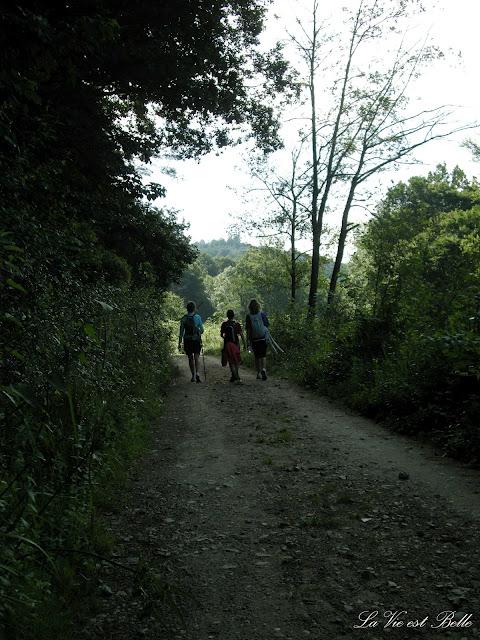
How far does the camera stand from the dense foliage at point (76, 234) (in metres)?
3.36

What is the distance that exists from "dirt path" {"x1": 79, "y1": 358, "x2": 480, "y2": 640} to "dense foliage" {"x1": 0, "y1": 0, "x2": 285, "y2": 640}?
1.87 feet

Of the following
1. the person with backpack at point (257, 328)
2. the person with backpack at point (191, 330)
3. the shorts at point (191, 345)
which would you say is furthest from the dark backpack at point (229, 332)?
the shorts at point (191, 345)

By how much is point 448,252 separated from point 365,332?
2701 millimetres

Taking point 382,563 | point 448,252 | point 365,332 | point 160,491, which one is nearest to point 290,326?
Result: point 365,332

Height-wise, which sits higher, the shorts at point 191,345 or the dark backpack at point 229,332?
the dark backpack at point 229,332

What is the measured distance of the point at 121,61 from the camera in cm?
1037

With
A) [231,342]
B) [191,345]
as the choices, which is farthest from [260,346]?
[191,345]

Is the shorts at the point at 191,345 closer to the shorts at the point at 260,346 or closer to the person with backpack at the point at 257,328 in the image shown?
the person with backpack at the point at 257,328

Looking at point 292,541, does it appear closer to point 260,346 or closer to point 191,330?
point 260,346

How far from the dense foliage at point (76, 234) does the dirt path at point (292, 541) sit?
57 centimetres

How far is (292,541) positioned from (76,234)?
640cm

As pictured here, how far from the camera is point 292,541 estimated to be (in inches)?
168

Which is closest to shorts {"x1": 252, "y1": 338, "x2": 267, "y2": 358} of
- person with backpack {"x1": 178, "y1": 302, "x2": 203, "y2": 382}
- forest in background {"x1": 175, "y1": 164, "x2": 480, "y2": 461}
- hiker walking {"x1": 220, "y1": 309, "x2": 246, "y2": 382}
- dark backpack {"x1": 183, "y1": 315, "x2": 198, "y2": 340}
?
hiker walking {"x1": 220, "y1": 309, "x2": 246, "y2": 382}

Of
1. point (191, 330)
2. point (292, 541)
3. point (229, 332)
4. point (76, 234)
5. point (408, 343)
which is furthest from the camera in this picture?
point (191, 330)
